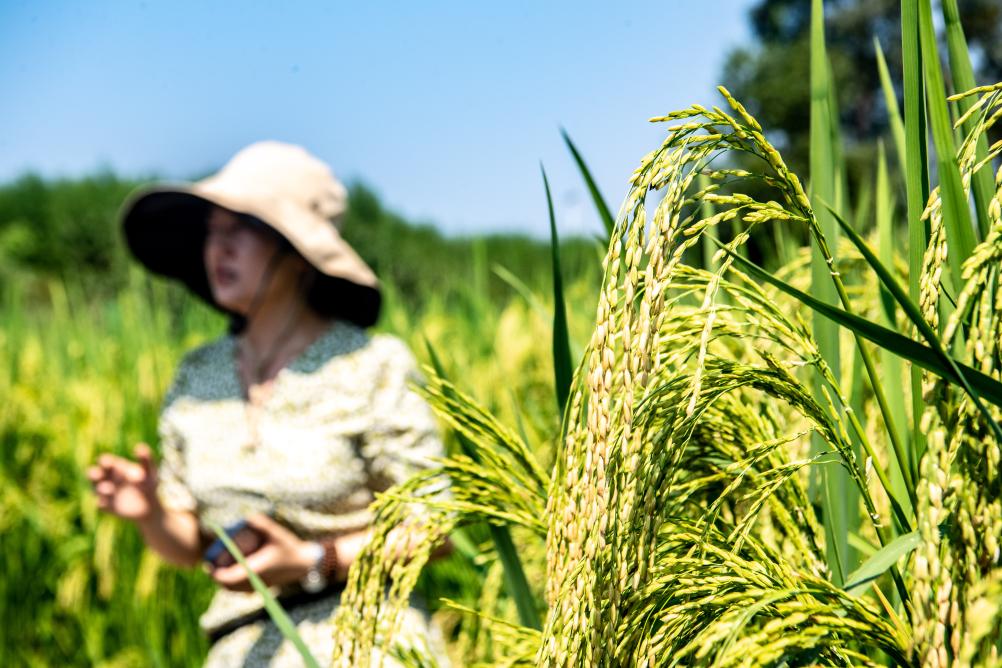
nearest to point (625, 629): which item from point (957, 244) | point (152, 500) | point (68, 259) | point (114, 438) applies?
point (957, 244)

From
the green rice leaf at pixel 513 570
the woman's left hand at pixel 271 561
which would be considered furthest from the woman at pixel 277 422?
the green rice leaf at pixel 513 570

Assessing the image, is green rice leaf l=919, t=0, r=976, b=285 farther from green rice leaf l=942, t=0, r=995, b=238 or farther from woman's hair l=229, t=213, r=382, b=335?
woman's hair l=229, t=213, r=382, b=335

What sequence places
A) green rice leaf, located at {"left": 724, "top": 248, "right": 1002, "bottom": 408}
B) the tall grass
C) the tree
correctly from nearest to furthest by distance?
green rice leaf, located at {"left": 724, "top": 248, "right": 1002, "bottom": 408}, the tall grass, the tree

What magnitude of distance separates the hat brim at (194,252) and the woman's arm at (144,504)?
48 centimetres

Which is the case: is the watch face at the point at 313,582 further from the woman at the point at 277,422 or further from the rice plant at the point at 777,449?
the rice plant at the point at 777,449

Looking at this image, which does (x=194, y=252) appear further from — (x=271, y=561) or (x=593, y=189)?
(x=593, y=189)

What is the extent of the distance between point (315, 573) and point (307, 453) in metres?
0.25

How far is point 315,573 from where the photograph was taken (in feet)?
6.20

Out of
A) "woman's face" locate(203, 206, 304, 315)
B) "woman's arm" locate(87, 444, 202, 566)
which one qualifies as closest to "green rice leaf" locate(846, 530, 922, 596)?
"woman's arm" locate(87, 444, 202, 566)

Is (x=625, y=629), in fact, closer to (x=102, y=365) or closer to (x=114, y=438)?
(x=114, y=438)

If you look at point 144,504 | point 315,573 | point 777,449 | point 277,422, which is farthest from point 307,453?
point 777,449

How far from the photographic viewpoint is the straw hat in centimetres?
210

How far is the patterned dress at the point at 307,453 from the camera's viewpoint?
1.96 metres

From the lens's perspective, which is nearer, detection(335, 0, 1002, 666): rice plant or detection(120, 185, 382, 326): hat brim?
detection(335, 0, 1002, 666): rice plant
